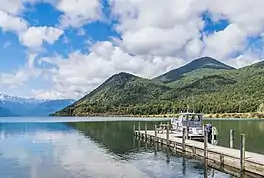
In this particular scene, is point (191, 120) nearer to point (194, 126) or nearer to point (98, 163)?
point (194, 126)

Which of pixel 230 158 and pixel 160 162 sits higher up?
pixel 230 158

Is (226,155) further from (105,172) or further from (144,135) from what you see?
(144,135)

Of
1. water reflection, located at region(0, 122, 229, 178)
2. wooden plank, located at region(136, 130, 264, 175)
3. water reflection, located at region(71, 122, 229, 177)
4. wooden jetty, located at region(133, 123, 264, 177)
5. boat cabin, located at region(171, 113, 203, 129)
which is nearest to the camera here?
wooden plank, located at region(136, 130, 264, 175)

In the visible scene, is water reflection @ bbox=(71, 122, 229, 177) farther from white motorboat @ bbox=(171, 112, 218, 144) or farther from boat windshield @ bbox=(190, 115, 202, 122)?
boat windshield @ bbox=(190, 115, 202, 122)

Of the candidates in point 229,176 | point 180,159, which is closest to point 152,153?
point 180,159

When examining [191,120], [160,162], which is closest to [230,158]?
[160,162]

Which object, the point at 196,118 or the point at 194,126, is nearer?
the point at 194,126

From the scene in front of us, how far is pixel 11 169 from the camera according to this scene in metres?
35.9

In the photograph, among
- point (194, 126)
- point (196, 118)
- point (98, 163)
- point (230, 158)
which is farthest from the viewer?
point (196, 118)

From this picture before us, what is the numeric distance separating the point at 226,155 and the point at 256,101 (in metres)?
168

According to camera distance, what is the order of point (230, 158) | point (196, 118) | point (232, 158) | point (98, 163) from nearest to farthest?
point (232, 158), point (230, 158), point (98, 163), point (196, 118)

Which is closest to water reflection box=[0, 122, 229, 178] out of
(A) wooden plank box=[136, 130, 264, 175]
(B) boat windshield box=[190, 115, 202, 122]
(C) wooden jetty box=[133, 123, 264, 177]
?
(C) wooden jetty box=[133, 123, 264, 177]

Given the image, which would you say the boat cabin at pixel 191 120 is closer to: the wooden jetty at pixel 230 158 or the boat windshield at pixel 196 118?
the boat windshield at pixel 196 118

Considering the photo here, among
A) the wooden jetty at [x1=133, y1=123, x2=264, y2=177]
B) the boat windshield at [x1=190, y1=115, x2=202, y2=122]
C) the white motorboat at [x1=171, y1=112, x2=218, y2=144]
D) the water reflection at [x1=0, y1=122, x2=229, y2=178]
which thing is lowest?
the water reflection at [x1=0, y1=122, x2=229, y2=178]
